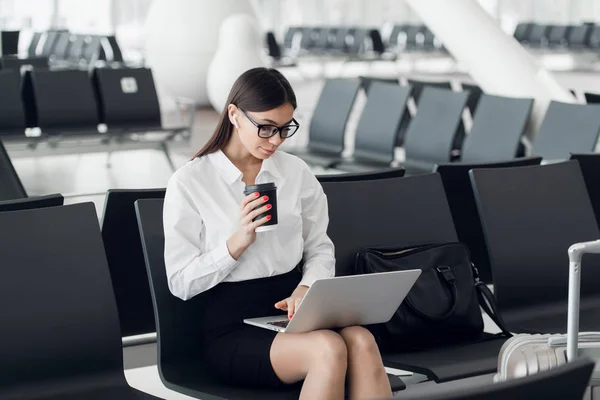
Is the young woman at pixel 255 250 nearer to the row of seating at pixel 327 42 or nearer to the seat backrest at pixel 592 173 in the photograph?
the seat backrest at pixel 592 173

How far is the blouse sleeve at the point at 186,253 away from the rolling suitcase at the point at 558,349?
0.76m

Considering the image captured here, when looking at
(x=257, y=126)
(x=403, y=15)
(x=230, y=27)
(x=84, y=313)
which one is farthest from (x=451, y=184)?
(x=403, y=15)

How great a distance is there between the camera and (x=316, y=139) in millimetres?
6836

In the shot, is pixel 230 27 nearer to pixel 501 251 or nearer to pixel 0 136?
pixel 0 136

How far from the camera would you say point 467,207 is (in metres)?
3.54

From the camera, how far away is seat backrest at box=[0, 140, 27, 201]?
3858 mm

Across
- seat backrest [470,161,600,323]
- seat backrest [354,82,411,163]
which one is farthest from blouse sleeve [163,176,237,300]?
seat backrest [354,82,411,163]

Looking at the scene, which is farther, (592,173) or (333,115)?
(333,115)

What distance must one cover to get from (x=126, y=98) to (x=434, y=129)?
269 centimetres

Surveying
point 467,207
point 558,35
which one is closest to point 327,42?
point 558,35

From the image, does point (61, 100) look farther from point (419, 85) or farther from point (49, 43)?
point (49, 43)

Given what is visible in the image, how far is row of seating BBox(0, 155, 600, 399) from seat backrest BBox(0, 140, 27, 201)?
120 cm

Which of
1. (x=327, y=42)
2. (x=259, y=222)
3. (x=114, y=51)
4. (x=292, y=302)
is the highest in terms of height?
(x=259, y=222)

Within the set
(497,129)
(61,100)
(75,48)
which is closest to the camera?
(497,129)
